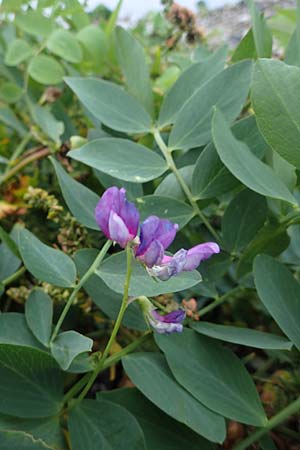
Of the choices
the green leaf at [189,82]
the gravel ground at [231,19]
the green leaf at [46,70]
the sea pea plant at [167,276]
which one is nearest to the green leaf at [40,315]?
the sea pea plant at [167,276]

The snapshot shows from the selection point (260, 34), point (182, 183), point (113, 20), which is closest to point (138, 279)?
point (182, 183)

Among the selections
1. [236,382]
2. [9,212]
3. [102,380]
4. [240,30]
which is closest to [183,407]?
[236,382]

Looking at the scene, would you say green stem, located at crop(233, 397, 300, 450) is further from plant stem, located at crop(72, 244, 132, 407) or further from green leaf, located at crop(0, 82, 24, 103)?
green leaf, located at crop(0, 82, 24, 103)

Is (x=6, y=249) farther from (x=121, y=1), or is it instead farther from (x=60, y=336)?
(x=121, y=1)

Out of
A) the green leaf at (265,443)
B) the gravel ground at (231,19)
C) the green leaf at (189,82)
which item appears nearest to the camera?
the green leaf at (265,443)

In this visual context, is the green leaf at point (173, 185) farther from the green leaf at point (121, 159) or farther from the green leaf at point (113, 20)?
the green leaf at point (113, 20)

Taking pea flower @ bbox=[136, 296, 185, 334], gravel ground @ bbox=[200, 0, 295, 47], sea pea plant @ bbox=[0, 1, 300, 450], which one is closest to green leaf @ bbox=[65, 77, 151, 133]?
sea pea plant @ bbox=[0, 1, 300, 450]
